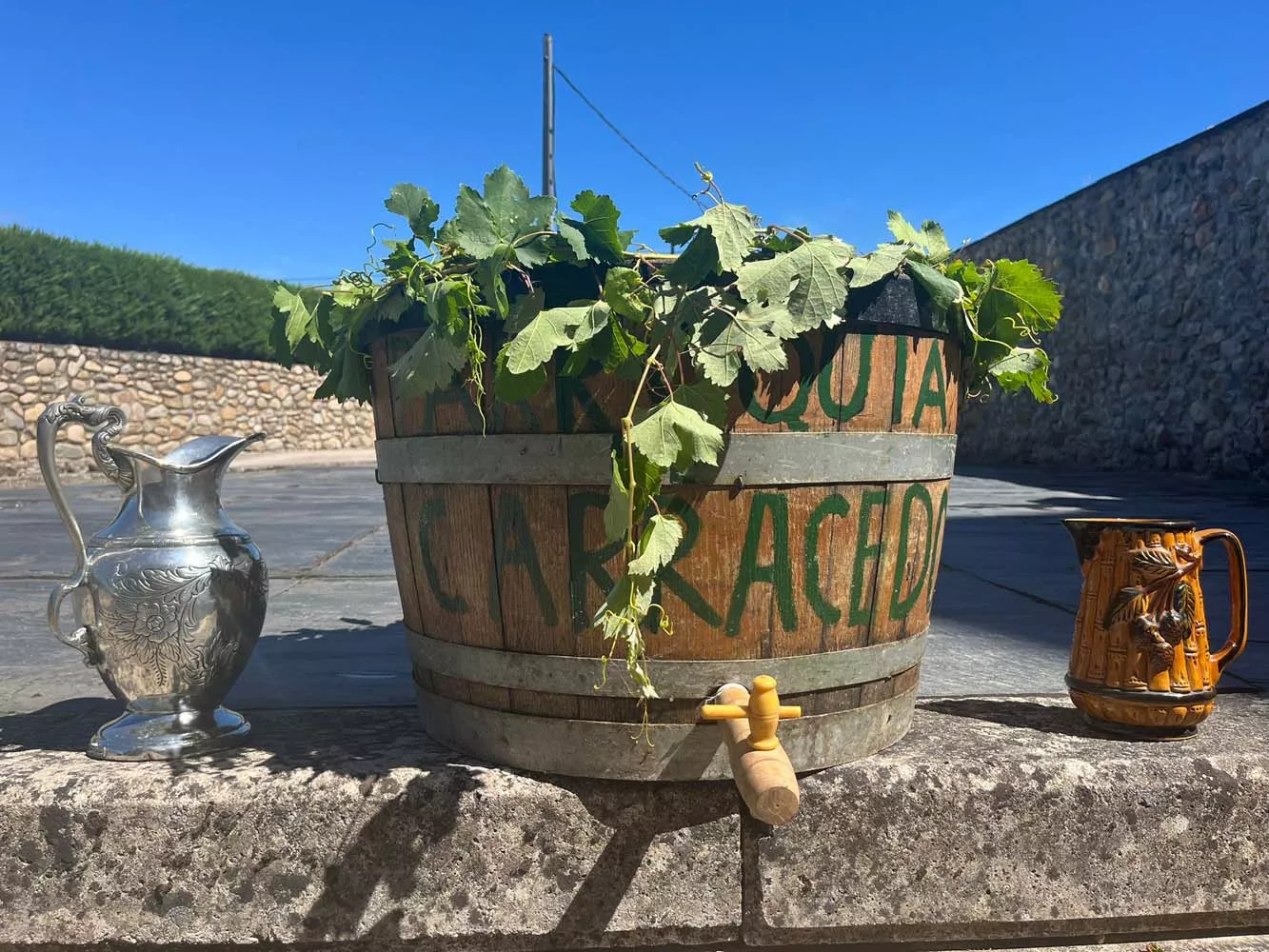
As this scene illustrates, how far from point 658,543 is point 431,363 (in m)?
0.40

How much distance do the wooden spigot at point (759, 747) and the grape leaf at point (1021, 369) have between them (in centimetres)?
71

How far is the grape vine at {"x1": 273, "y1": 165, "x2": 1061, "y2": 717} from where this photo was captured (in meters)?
1.29

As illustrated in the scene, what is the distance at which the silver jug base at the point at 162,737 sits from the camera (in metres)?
1.67

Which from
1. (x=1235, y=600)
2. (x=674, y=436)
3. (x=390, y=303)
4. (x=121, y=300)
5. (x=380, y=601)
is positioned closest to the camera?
(x=674, y=436)

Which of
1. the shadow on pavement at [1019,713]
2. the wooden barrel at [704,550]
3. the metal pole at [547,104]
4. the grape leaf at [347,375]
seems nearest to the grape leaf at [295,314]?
the grape leaf at [347,375]

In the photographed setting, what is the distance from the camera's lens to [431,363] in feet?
4.50

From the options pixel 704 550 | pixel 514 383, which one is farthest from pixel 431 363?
pixel 704 550

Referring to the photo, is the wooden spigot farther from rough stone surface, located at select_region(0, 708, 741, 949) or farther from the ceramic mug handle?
the ceramic mug handle

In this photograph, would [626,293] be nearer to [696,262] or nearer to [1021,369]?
[696,262]

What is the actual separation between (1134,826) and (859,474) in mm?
741

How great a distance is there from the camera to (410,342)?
150cm

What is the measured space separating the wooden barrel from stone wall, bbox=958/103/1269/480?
8610 mm

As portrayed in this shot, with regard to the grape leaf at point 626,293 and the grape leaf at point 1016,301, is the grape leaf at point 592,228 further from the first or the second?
the grape leaf at point 1016,301

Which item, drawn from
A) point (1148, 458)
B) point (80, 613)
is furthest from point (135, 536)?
point (1148, 458)
